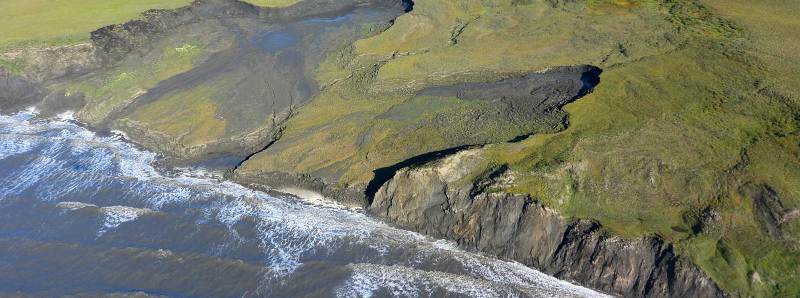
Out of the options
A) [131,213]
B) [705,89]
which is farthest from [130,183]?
[705,89]

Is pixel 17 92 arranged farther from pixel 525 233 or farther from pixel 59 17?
pixel 525 233

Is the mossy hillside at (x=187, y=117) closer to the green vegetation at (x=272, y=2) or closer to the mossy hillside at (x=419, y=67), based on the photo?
the mossy hillside at (x=419, y=67)

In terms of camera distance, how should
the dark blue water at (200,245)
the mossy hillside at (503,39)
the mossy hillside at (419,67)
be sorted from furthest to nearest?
the mossy hillside at (503,39) → the mossy hillside at (419,67) → the dark blue water at (200,245)

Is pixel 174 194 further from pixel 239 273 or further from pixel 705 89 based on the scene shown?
pixel 705 89

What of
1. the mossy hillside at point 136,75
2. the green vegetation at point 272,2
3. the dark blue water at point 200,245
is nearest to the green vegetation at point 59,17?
the mossy hillside at point 136,75

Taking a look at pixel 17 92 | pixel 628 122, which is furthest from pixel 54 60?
pixel 628 122
